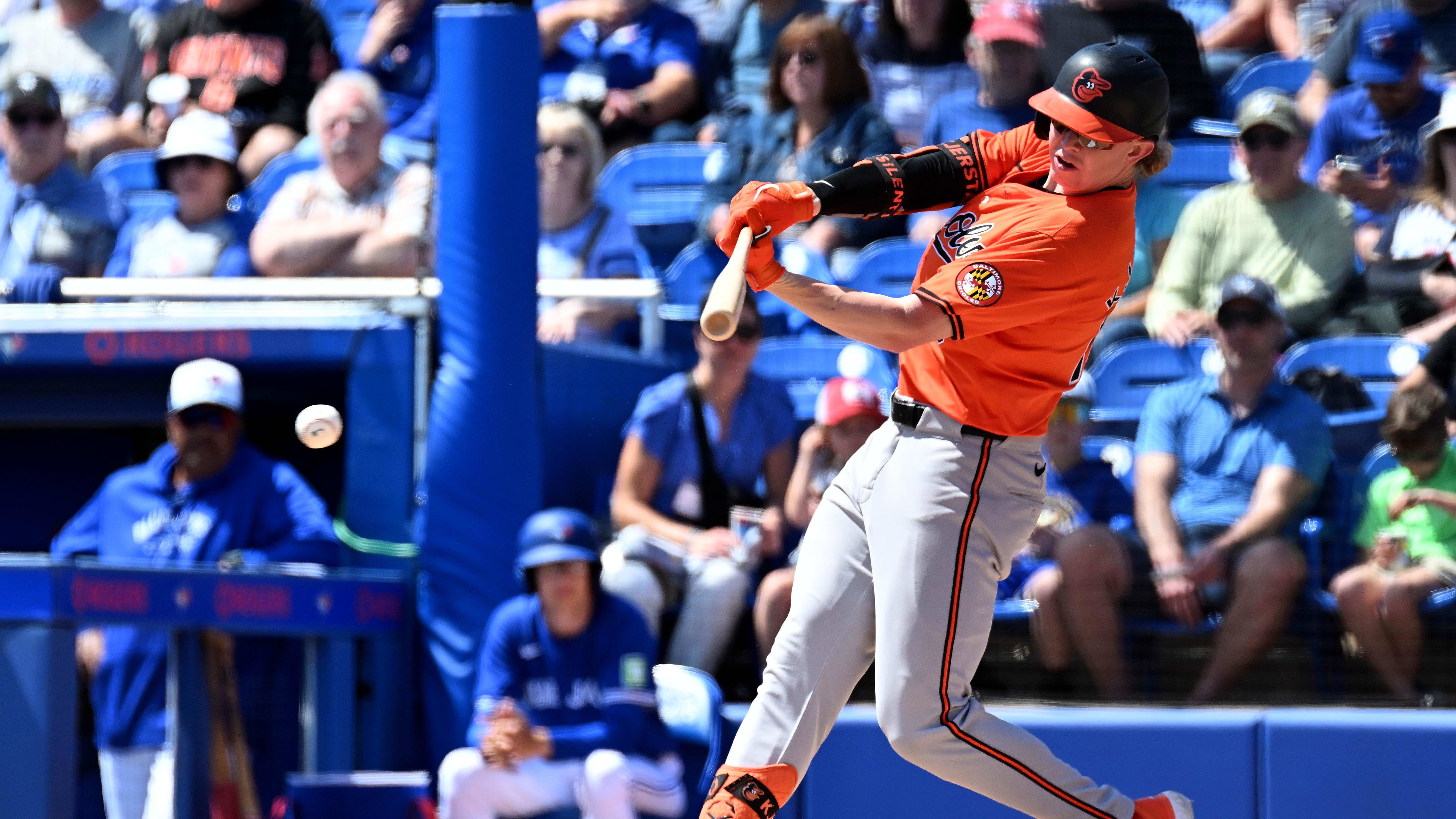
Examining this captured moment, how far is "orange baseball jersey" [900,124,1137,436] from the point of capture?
2.51 m

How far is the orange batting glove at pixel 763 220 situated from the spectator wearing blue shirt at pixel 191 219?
3.03 m

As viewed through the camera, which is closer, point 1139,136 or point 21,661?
point 1139,136

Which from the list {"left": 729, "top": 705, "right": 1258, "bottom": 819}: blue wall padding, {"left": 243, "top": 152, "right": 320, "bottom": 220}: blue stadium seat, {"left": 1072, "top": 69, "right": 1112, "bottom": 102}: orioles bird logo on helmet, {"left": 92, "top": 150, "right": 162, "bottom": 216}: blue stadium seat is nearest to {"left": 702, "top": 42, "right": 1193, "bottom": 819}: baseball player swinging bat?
{"left": 1072, "top": 69, "right": 1112, "bottom": 102}: orioles bird logo on helmet

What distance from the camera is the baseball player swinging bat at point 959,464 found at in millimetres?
2523

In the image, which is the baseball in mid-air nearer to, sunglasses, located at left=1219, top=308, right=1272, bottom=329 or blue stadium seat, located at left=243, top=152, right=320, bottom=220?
blue stadium seat, located at left=243, top=152, right=320, bottom=220

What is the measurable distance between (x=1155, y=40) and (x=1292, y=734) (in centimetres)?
242

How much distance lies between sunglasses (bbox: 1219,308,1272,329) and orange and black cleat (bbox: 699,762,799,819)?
7.24 ft

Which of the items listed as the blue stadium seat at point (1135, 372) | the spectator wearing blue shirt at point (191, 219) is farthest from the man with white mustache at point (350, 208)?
the blue stadium seat at point (1135, 372)

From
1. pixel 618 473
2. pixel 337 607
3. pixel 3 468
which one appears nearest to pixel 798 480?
pixel 618 473

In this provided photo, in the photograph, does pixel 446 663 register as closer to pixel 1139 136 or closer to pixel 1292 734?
pixel 1292 734

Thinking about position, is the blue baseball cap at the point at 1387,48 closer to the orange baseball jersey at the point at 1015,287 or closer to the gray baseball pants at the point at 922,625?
the orange baseball jersey at the point at 1015,287

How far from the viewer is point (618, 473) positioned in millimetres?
4555

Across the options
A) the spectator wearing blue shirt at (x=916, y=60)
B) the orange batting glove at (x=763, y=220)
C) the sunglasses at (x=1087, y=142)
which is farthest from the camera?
the spectator wearing blue shirt at (x=916, y=60)

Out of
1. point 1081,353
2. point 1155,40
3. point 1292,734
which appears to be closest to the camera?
point 1081,353
